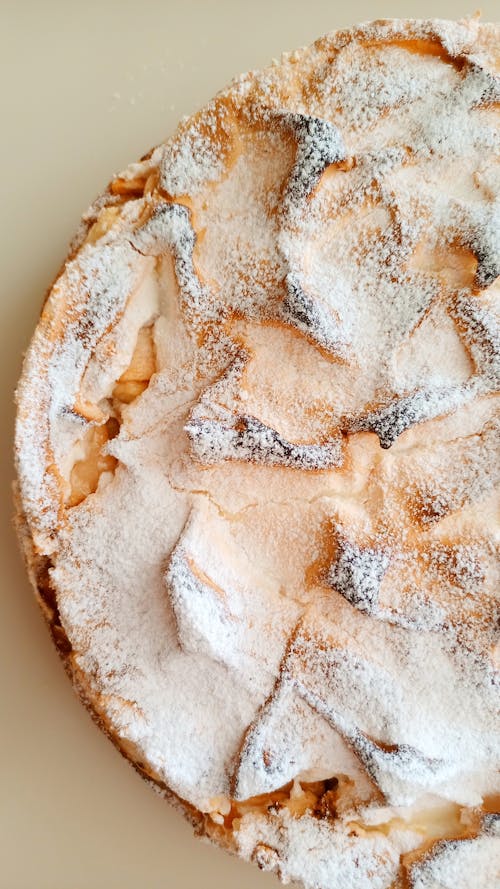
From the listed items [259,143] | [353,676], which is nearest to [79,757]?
[353,676]

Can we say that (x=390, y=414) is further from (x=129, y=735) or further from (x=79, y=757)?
(x=79, y=757)

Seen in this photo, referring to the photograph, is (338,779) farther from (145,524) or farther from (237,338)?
(237,338)

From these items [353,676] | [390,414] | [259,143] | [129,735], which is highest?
[259,143]

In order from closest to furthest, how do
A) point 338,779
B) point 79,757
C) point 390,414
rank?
point 390,414 → point 338,779 → point 79,757

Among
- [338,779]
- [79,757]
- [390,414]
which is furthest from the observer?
[79,757]

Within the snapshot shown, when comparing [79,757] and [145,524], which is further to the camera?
[79,757]

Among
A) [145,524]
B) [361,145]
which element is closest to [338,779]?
[145,524]

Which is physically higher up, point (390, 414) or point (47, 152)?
point (47, 152)
